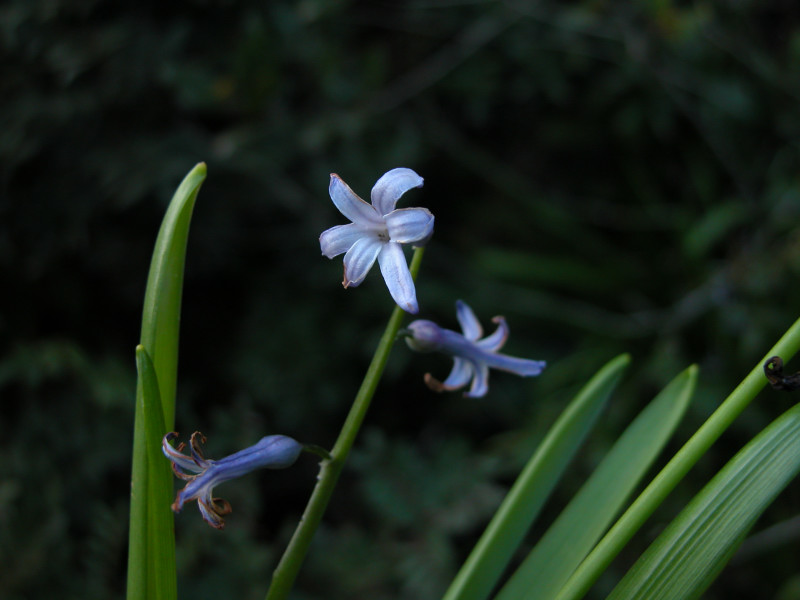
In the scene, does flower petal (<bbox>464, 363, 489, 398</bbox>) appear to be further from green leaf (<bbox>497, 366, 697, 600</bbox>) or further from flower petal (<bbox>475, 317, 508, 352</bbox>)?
green leaf (<bbox>497, 366, 697, 600</bbox>)

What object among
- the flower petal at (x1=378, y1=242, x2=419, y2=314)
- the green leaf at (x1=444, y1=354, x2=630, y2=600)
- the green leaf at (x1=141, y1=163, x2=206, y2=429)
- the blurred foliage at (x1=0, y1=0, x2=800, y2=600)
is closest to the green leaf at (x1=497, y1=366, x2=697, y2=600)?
the green leaf at (x1=444, y1=354, x2=630, y2=600)

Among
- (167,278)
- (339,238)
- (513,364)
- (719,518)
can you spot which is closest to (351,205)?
(339,238)

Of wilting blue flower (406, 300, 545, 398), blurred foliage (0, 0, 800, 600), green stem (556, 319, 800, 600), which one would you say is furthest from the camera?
blurred foliage (0, 0, 800, 600)

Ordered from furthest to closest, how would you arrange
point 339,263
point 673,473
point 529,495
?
point 339,263 → point 529,495 → point 673,473

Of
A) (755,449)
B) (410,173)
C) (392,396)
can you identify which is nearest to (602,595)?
(392,396)

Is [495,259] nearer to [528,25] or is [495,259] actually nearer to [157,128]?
[528,25]

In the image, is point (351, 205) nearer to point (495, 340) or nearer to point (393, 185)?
point (393, 185)
